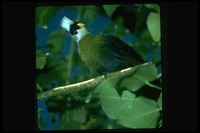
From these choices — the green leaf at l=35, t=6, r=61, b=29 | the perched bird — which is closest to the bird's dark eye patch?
the perched bird

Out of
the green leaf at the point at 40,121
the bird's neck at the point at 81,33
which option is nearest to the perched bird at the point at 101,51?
the bird's neck at the point at 81,33

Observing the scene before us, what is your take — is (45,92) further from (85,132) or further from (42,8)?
(42,8)

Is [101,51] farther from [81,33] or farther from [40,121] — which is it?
[40,121]

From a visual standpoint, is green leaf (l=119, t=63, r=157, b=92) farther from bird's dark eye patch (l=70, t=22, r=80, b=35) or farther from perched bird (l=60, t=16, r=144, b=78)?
bird's dark eye patch (l=70, t=22, r=80, b=35)

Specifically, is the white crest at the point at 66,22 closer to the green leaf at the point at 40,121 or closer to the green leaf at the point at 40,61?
the green leaf at the point at 40,61

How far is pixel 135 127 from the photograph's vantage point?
2.67 ft

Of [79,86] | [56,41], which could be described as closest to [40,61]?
[79,86]

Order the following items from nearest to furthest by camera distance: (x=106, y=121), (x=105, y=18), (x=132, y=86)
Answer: (x=132, y=86) < (x=106, y=121) < (x=105, y=18)

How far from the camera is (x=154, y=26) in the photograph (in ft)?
2.91

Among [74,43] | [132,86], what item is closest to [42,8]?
[74,43]

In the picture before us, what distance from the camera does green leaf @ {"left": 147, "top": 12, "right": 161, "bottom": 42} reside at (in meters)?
0.88

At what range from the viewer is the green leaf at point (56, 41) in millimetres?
1016

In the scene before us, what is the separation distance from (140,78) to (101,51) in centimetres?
13

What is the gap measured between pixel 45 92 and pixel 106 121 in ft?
0.60
